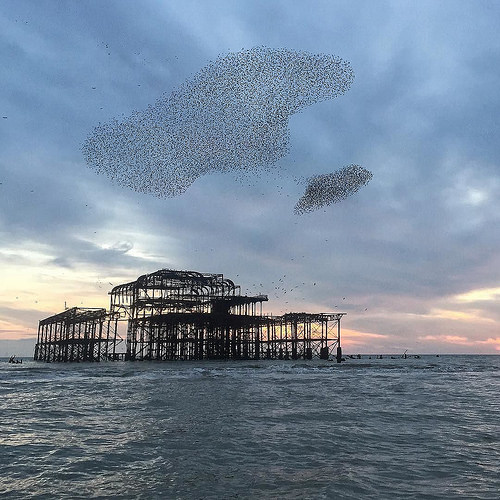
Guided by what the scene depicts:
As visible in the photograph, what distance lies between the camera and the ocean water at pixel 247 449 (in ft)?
28.4

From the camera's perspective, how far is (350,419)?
16688mm

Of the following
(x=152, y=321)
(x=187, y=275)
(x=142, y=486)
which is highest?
(x=187, y=275)

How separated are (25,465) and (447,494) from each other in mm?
7894

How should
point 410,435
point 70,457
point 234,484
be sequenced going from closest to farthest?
1. point 234,484
2. point 70,457
3. point 410,435

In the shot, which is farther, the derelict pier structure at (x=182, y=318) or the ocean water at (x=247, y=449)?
the derelict pier structure at (x=182, y=318)

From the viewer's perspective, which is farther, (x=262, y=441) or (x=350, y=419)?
(x=350, y=419)

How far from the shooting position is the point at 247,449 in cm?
1176

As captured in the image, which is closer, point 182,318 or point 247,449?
point 247,449

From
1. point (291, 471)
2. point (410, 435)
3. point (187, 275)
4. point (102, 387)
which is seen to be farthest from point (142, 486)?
point (187, 275)

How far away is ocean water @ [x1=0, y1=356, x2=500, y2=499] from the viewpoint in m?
8.65

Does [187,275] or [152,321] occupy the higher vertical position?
[187,275]

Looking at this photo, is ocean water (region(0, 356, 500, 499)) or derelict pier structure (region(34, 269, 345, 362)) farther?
derelict pier structure (region(34, 269, 345, 362))

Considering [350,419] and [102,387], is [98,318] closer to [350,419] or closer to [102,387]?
[102,387]

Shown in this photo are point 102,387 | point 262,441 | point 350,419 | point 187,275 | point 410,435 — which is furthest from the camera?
point 187,275
